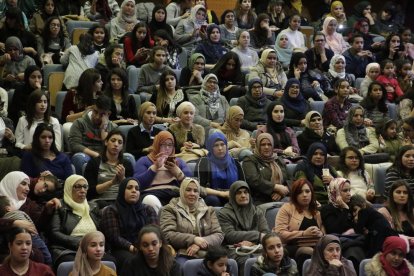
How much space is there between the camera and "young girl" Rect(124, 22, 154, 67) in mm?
10523

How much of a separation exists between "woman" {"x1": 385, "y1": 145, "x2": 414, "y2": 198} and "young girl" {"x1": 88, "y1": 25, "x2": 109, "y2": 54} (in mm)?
2919

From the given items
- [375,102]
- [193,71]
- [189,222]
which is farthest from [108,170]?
[375,102]

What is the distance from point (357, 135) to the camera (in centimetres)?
976

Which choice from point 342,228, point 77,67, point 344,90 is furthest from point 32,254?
point 344,90

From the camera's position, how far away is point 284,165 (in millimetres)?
8805

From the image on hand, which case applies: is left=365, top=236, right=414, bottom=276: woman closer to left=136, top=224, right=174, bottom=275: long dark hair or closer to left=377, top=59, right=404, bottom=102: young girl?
left=136, top=224, right=174, bottom=275: long dark hair

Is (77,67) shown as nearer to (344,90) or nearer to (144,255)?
(344,90)

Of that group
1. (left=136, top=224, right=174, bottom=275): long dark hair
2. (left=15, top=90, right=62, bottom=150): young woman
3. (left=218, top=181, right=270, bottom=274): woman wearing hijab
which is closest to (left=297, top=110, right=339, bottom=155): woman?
(left=218, top=181, right=270, bottom=274): woman wearing hijab

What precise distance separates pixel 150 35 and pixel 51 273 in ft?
14.2

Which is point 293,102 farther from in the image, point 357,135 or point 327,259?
point 327,259

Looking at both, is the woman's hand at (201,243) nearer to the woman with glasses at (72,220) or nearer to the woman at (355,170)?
the woman with glasses at (72,220)

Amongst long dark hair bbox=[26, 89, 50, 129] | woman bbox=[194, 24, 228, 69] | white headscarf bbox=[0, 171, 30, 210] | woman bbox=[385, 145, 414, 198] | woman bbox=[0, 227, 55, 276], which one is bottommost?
woman bbox=[0, 227, 55, 276]

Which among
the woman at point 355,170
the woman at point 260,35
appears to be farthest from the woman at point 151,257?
the woman at point 260,35

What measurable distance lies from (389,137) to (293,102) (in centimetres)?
91
